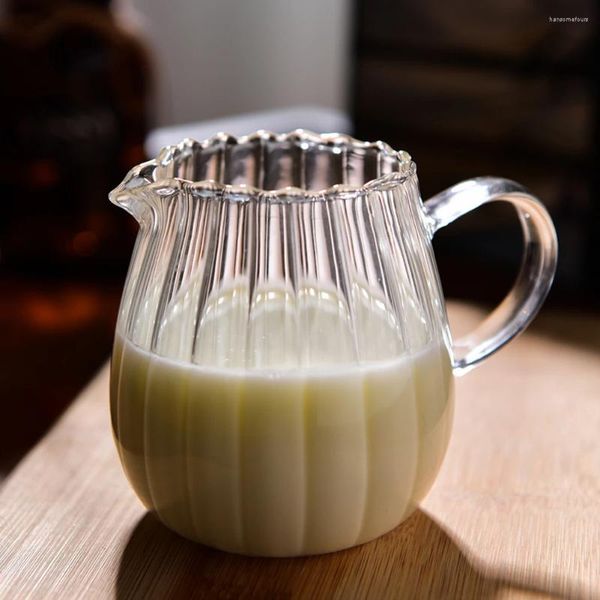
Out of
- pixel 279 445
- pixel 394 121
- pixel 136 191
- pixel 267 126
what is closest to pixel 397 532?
pixel 279 445

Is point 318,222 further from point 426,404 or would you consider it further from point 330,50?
point 330,50

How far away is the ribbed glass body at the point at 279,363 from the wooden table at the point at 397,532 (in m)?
0.02

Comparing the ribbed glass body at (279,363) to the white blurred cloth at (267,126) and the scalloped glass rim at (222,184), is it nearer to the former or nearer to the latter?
the scalloped glass rim at (222,184)

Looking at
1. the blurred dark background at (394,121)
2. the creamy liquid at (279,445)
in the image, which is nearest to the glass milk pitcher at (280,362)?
the creamy liquid at (279,445)

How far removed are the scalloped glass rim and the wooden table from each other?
Answer: 172mm

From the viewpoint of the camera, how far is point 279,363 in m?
0.45

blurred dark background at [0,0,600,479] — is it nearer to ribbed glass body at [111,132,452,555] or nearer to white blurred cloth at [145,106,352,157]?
white blurred cloth at [145,106,352,157]

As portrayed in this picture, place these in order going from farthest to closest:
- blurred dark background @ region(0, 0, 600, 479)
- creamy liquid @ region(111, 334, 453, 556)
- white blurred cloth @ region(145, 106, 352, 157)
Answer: white blurred cloth @ region(145, 106, 352, 157)
blurred dark background @ region(0, 0, 600, 479)
creamy liquid @ region(111, 334, 453, 556)

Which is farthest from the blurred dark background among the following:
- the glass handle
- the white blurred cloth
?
the glass handle

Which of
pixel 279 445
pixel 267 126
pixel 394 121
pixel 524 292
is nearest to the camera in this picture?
pixel 279 445

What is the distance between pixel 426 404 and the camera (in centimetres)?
47

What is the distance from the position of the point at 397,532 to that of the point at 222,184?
20 centimetres

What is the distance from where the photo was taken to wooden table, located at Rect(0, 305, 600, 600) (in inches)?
18.2

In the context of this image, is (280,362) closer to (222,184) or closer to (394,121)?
(222,184)
